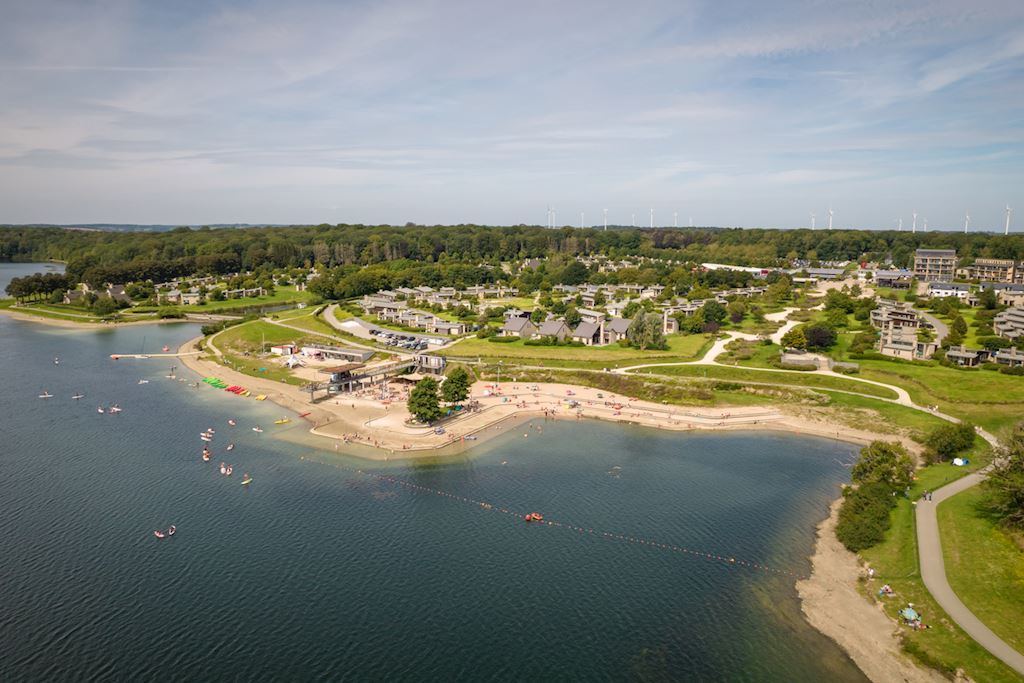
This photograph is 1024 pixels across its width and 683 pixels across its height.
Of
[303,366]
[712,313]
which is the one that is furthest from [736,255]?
[303,366]

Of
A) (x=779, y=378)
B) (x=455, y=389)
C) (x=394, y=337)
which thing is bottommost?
(x=779, y=378)

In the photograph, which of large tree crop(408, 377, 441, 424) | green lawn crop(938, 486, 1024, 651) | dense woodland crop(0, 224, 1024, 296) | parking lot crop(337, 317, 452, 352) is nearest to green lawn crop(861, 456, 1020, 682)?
green lawn crop(938, 486, 1024, 651)

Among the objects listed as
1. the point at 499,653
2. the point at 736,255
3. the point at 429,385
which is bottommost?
the point at 499,653

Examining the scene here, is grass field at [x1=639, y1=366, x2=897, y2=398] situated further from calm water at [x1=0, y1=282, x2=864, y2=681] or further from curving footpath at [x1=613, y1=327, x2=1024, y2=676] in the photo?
calm water at [x1=0, y1=282, x2=864, y2=681]

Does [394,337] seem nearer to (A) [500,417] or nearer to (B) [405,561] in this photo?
(A) [500,417]

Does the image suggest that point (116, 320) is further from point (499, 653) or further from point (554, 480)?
point (499, 653)

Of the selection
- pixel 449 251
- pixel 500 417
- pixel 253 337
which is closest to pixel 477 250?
pixel 449 251
